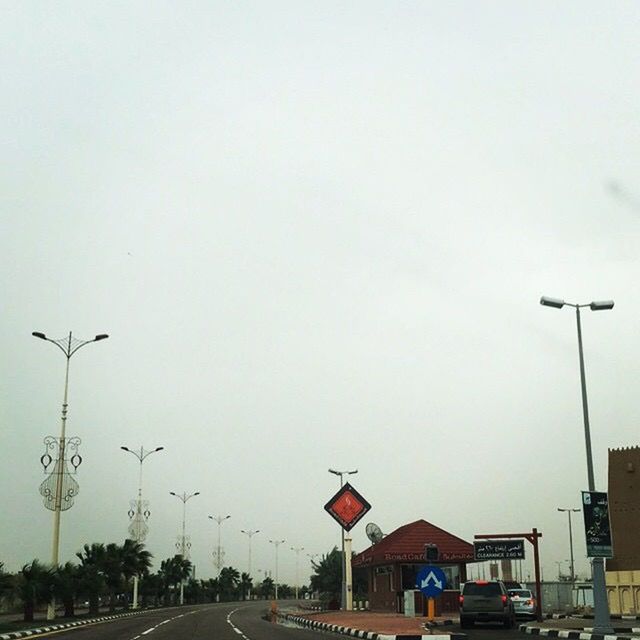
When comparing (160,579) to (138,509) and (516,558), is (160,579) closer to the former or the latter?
(138,509)

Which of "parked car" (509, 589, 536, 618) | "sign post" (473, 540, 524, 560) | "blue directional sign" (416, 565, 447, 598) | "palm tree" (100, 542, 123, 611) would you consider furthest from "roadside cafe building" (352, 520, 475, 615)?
"blue directional sign" (416, 565, 447, 598)

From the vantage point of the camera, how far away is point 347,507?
137 feet

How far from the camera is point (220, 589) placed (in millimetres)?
127062

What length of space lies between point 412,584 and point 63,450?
21205 mm

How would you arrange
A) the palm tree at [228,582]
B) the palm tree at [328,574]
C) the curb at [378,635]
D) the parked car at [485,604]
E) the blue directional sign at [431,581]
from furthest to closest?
the palm tree at [228,582] → the palm tree at [328,574] → the parked car at [485,604] → the blue directional sign at [431,581] → the curb at [378,635]

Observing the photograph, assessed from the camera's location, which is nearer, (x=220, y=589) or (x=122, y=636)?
(x=122, y=636)

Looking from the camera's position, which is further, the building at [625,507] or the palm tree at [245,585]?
the palm tree at [245,585]

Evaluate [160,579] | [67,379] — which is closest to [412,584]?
[67,379]

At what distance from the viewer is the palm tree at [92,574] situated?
4338cm

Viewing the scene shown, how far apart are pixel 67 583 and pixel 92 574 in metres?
5.72

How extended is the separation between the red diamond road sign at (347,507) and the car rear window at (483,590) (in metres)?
12.5

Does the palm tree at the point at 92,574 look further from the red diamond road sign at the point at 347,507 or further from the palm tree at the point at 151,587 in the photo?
the palm tree at the point at 151,587

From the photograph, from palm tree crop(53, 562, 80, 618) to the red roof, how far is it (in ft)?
55.7

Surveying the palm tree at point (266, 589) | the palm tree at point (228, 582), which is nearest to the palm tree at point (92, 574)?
the palm tree at point (228, 582)
